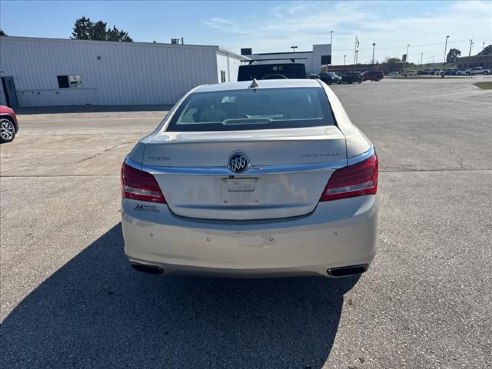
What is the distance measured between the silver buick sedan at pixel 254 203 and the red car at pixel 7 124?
11084 mm

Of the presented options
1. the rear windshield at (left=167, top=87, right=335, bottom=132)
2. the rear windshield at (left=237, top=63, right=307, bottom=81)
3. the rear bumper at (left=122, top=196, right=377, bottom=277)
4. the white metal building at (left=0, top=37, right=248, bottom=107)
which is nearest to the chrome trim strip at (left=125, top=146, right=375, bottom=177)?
the rear bumper at (left=122, top=196, right=377, bottom=277)

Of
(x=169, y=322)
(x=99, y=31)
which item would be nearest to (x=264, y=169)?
(x=169, y=322)

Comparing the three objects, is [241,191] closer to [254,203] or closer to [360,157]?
[254,203]

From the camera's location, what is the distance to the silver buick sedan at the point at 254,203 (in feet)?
7.61

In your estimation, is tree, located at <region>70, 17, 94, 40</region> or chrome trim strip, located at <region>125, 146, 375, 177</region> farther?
tree, located at <region>70, 17, 94, 40</region>

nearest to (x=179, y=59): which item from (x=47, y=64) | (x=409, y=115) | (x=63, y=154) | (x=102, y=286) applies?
(x=47, y=64)

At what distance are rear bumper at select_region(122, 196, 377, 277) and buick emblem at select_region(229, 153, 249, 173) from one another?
1.15 ft

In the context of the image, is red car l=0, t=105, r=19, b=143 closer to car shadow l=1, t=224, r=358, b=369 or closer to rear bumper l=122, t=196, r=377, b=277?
car shadow l=1, t=224, r=358, b=369

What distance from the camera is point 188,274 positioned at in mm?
2545

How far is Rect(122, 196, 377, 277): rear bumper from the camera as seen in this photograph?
2322mm

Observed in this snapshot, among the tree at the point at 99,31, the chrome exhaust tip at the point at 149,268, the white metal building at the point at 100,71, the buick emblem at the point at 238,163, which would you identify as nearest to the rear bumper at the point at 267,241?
the chrome exhaust tip at the point at 149,268

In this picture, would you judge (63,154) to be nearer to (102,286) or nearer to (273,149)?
(102,286)

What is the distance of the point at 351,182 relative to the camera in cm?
234

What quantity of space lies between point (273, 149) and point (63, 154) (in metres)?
8.66
